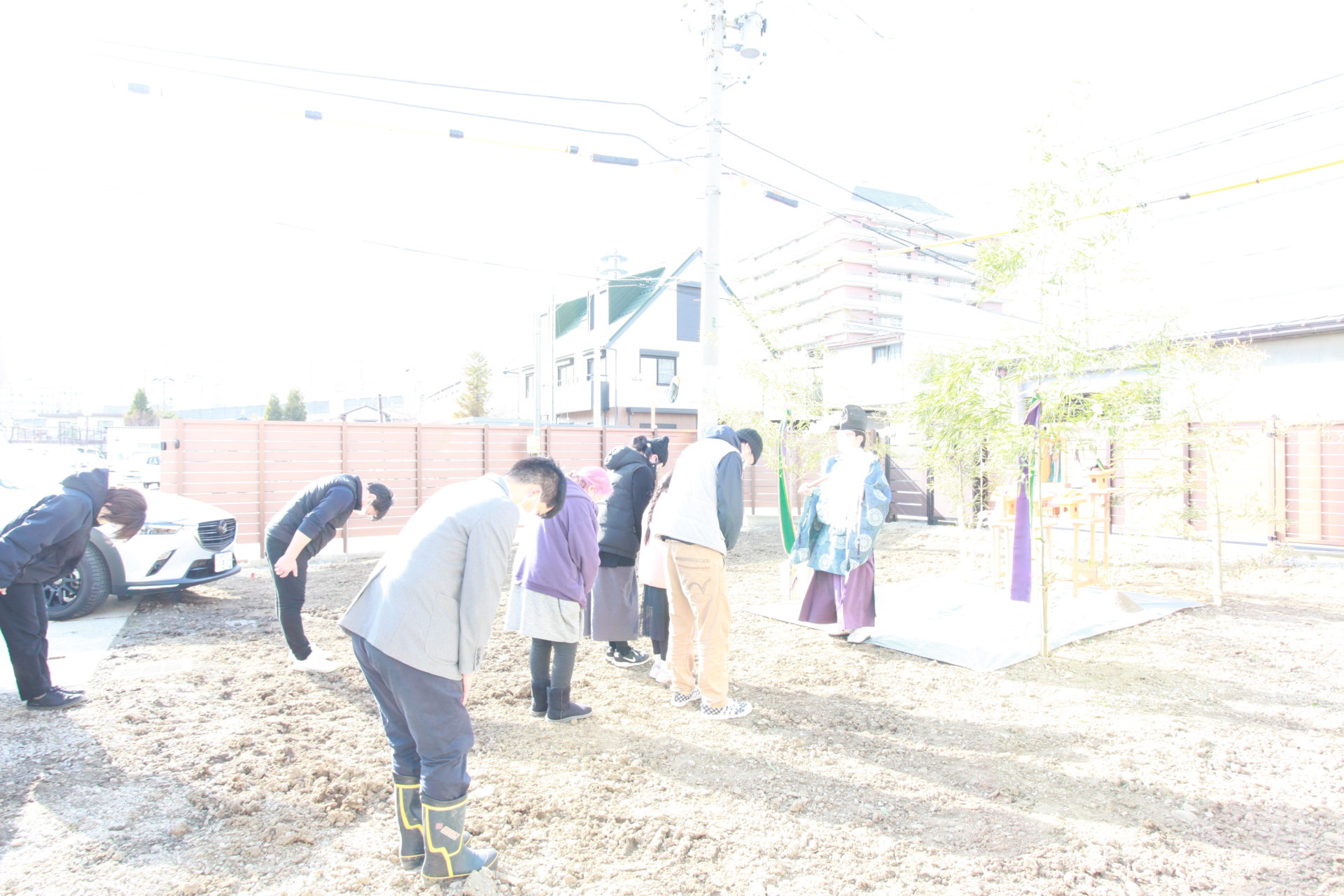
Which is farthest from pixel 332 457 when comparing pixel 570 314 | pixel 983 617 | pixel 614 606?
pixel 570 314

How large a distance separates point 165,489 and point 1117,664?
1115cm

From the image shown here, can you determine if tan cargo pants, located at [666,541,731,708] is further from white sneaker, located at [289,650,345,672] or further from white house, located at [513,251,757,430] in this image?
white house, located at [513,251,757,430]

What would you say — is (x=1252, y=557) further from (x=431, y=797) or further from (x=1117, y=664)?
(x=431, y=797)

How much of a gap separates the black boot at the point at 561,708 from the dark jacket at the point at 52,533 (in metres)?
2.79

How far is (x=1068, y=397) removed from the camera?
496cm

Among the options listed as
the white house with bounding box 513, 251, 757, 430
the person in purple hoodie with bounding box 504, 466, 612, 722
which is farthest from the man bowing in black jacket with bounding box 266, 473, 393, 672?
the white house with bounding box 513, 251, 757, 430

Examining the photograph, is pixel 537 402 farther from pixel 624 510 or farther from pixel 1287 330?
pixel 1287 330

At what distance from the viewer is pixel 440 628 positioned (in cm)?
252

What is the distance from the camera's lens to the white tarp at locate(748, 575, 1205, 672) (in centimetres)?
568

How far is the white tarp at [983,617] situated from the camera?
223 inches

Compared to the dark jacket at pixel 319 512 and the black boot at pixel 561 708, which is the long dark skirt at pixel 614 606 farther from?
the dark jacket at pixel 319 512

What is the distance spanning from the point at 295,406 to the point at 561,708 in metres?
49.4

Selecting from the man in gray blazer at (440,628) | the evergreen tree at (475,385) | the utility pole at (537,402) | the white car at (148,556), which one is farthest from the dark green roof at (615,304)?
the man in gray blazer at (440,628)

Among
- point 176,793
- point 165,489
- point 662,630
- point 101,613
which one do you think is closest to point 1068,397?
point 662,630
